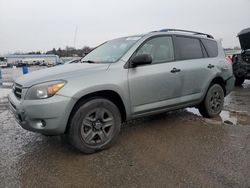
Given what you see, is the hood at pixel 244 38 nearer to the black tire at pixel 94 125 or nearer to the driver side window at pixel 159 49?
the driver side window at pixel 159 49

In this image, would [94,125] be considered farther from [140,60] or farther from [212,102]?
A: [212,102]

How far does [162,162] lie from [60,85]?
1.67 m

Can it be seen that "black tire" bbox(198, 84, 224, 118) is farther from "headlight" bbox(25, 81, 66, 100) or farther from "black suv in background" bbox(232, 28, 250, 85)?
"black suv in background" bbox(232, 28, 250, 85)

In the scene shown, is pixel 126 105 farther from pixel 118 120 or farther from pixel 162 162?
pixel 162 162

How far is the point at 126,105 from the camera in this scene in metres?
3.89

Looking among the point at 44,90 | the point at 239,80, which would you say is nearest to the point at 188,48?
the point at 44,90

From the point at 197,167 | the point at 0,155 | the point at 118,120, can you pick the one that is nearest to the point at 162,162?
the point at 197,167

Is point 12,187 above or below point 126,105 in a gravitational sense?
below

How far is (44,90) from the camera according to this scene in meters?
3.33

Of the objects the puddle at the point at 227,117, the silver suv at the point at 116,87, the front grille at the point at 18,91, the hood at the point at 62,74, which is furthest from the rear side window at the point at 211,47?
the front grille at the point at 18,91

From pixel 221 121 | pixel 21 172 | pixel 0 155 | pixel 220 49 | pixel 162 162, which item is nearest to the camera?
pixel 21 172

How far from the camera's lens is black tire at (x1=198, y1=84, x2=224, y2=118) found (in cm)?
532

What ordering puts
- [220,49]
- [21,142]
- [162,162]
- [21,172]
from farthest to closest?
1. [220,49]
2. [21,142]
3. [162,162]
4. [21,172]

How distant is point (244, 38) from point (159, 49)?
706 cm
